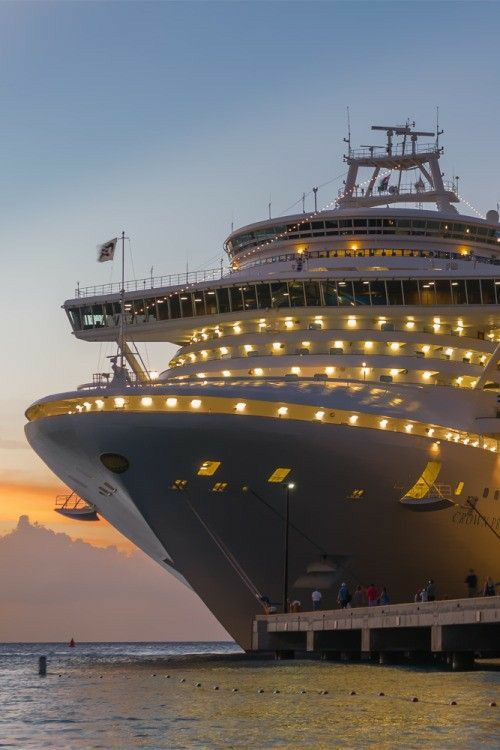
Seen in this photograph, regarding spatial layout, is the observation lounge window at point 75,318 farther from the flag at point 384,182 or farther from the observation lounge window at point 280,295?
the flag at point 384,182

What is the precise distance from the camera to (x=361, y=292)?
150 feet

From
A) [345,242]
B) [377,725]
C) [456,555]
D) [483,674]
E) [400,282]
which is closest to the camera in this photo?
[377,725]

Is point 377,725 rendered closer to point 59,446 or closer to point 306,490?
point 306,490

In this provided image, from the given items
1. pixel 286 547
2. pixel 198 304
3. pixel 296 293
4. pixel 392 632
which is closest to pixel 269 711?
pixel 392 632

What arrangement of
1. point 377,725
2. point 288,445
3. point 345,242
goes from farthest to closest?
point 345,242 < point 288,445 < point 377,725

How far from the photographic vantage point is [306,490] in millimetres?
39062

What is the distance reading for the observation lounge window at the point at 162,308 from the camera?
48938 millimetres

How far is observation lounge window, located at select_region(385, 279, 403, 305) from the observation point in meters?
45.6

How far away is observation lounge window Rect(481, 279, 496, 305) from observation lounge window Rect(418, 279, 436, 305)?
1.65 m

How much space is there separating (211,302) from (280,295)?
269 centimetres

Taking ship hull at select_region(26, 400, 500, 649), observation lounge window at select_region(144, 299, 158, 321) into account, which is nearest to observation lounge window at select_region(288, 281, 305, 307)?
observation lounge window at select_region(144, 299, 158, 321)

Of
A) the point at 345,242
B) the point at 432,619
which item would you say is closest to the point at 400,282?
the point at 345,242

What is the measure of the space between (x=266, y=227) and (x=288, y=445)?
17.7 metres

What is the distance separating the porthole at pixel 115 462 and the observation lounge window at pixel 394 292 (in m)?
11.3
